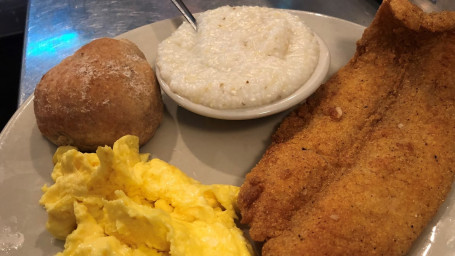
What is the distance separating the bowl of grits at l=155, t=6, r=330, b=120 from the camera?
2039mm

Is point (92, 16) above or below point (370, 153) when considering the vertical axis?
below

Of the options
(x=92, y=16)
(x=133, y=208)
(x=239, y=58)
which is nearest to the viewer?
(x=133, y=208)

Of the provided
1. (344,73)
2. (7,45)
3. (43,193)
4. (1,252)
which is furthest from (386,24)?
(7,45)

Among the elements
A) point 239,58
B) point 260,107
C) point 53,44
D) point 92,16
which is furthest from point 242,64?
point 92,16

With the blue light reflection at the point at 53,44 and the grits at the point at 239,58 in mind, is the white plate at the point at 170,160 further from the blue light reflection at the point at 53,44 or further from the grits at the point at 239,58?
the blue light reflection at the point at 53,44

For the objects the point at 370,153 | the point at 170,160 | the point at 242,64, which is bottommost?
the point at 170,160

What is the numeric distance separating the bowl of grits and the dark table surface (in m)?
1.19

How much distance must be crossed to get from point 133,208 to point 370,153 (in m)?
1.09

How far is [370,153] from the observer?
189 cm

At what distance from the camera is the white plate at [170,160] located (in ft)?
5.86

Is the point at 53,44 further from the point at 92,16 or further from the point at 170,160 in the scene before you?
the point at 170,160

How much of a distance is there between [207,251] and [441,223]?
1.03 metres

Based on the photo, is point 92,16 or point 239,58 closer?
point 239,58

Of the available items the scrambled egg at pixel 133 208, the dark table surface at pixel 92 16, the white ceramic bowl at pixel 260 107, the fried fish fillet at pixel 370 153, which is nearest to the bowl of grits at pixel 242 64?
the white ceramic bowl at pixel 260 107
